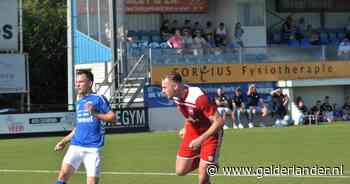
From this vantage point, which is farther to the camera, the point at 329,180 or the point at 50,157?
the point at 50,157

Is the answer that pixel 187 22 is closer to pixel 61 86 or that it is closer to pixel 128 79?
pixel 128 79

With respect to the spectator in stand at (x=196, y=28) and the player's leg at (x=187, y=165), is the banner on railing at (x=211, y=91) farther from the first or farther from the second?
the player's leg at (x=187, y=165)

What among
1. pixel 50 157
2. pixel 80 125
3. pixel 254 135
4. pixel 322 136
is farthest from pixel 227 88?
pixel 80 125

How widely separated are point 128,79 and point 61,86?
23295 millimetres

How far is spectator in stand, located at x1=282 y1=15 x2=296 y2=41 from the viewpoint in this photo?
46.2 meters

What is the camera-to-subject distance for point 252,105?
Result: 3866 centimetres

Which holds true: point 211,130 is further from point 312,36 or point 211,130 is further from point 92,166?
point 312,36

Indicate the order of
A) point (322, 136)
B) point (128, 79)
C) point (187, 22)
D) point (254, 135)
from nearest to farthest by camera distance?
point (322, 136), point (254, 135), point (128, 79), point (187, 22)

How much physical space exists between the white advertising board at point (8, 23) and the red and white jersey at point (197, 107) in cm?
3109

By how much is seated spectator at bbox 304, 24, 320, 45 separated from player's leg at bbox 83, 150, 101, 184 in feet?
117

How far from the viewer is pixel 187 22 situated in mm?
45750

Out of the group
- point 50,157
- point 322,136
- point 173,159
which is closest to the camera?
point 173,159

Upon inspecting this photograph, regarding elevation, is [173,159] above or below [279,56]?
below

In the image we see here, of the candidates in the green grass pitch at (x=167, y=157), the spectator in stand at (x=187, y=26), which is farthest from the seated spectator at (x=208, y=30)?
the green grass pitch at (x=167, y=157)
